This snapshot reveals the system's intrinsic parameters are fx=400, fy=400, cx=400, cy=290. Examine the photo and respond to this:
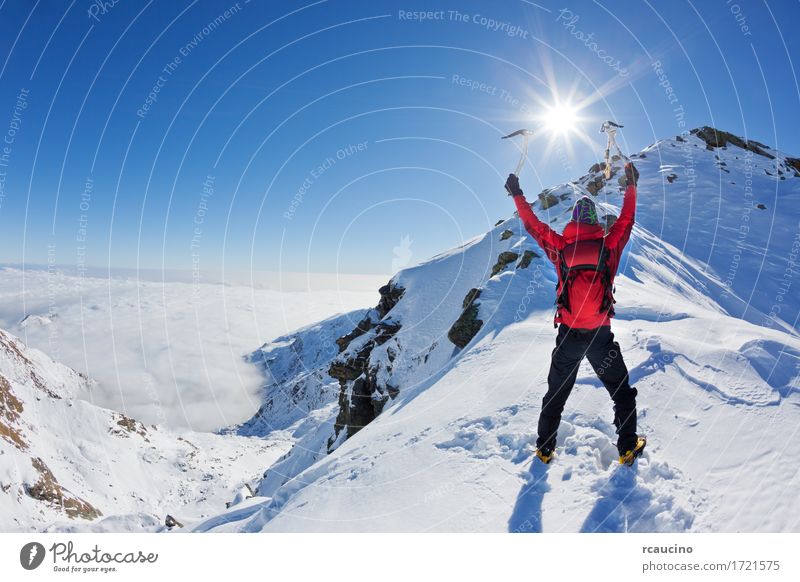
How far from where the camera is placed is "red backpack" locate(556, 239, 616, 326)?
4.74 m

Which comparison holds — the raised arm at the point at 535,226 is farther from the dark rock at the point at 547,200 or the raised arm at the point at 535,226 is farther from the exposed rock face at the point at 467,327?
the dark rock at the point at 547,200

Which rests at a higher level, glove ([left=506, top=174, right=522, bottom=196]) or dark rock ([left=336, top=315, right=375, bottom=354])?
glove ([left=506, top=174, right=522, bottom=196])

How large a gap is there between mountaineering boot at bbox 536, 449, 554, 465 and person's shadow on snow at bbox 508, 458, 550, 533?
0.28 feet

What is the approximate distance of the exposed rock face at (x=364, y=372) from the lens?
85.3ft

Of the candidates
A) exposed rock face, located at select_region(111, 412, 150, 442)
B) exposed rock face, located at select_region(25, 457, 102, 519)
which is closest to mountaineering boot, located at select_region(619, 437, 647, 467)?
exposed rock face, located at select_region(25, 457, 102, 519)

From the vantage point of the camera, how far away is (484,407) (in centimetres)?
701

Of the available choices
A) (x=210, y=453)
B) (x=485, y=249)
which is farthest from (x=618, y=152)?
(x=210, y=453)

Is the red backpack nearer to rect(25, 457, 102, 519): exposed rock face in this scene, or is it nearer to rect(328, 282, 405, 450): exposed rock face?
rect(328, 282, 405, 450): exposed rock face

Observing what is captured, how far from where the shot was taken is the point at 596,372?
16.5 feet

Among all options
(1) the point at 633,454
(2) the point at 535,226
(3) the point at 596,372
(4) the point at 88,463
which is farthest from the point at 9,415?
(1) the point at 633,454
